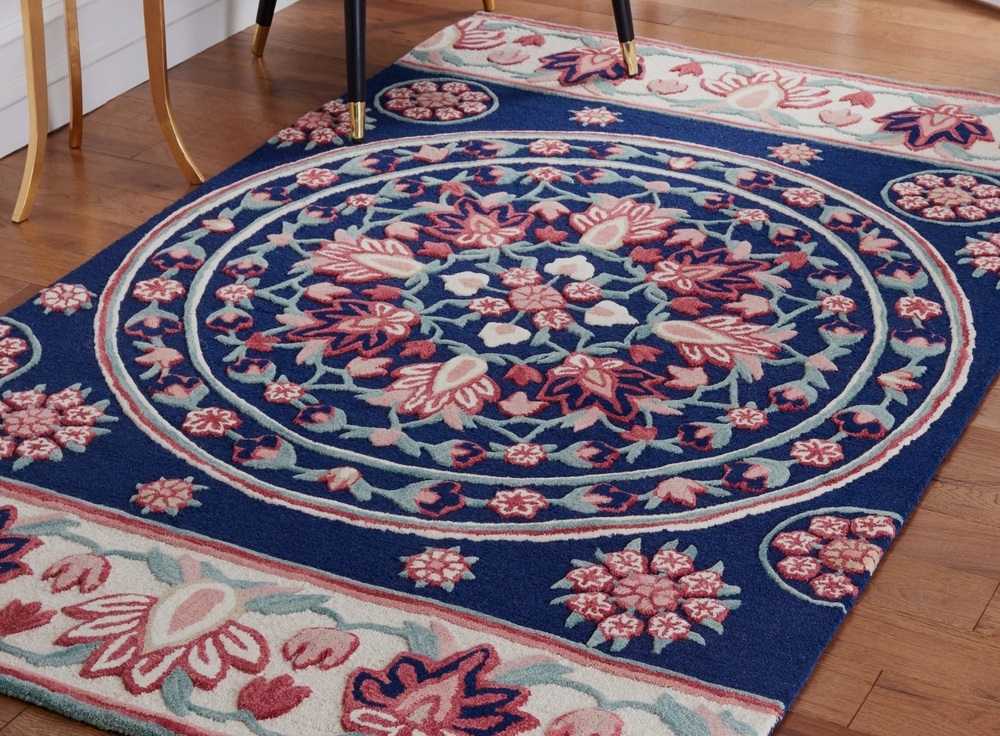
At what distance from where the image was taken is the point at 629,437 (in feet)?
6.59

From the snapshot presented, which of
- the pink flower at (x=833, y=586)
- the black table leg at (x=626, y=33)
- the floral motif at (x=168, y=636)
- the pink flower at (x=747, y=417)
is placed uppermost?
the black table leg at (x=626, y=33)

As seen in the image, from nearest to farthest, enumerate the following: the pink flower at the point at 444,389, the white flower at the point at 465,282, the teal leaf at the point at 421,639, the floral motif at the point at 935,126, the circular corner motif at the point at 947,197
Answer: the teal leaf at the point at 421,639, the pink flower at the point at 444,389, the white flower at the point at 465,282, the circular corner motif at the point at 947,197, the floral motif at the point at 935,126

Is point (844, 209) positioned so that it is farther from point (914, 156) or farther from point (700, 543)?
point (700, 543)

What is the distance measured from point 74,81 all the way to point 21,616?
1.48 meters

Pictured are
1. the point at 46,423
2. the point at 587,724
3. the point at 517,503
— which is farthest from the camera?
the point at 46,423

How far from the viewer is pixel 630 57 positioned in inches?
126

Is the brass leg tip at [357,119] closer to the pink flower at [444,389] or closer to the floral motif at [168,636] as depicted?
the pink flower at [444,389]

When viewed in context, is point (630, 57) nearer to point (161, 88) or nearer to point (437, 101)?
point (437, 101)

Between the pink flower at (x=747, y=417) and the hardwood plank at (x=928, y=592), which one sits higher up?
the pink flower at (x=747, y=417)

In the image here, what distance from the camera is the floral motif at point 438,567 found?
1743mm

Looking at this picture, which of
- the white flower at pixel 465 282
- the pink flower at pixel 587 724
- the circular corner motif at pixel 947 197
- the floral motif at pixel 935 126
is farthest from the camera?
the floral motif at pixel 935 126

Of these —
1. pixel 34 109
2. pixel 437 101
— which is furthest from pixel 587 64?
pixel 34 109

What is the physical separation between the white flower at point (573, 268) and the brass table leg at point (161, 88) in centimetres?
76

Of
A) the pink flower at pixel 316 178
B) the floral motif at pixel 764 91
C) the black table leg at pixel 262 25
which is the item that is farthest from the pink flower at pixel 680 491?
the black table leg at pixel 262 25
